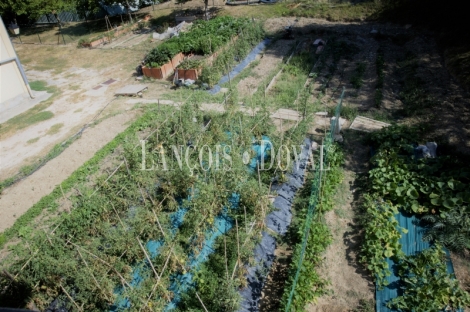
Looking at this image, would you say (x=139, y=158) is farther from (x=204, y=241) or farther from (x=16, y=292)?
(x=16, y=292)

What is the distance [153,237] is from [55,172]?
15.3 feet

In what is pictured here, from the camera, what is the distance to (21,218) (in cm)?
794

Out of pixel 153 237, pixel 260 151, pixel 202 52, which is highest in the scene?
pixel 202 52

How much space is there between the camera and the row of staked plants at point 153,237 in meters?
5.44

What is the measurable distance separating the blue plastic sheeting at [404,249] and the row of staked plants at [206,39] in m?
10.8

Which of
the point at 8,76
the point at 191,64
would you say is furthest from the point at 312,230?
the point at 8,76

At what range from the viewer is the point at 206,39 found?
49.5 ft

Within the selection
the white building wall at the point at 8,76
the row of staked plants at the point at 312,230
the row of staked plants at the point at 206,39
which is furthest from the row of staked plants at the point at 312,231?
the white building wall at the point at 8,76

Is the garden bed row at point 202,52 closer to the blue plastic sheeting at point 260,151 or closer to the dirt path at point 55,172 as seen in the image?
the dirt path at point 55,172

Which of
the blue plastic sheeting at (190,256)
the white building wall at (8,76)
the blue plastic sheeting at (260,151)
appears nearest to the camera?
the blue plastic sheeting at (190,256)

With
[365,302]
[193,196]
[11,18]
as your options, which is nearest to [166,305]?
[193,196]

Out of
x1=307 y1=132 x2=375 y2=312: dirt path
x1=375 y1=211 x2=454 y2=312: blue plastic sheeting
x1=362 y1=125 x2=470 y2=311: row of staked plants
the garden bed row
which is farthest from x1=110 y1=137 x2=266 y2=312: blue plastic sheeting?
the garden bed row

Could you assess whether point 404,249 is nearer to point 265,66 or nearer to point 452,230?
point 452,230

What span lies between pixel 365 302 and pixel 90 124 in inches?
403
